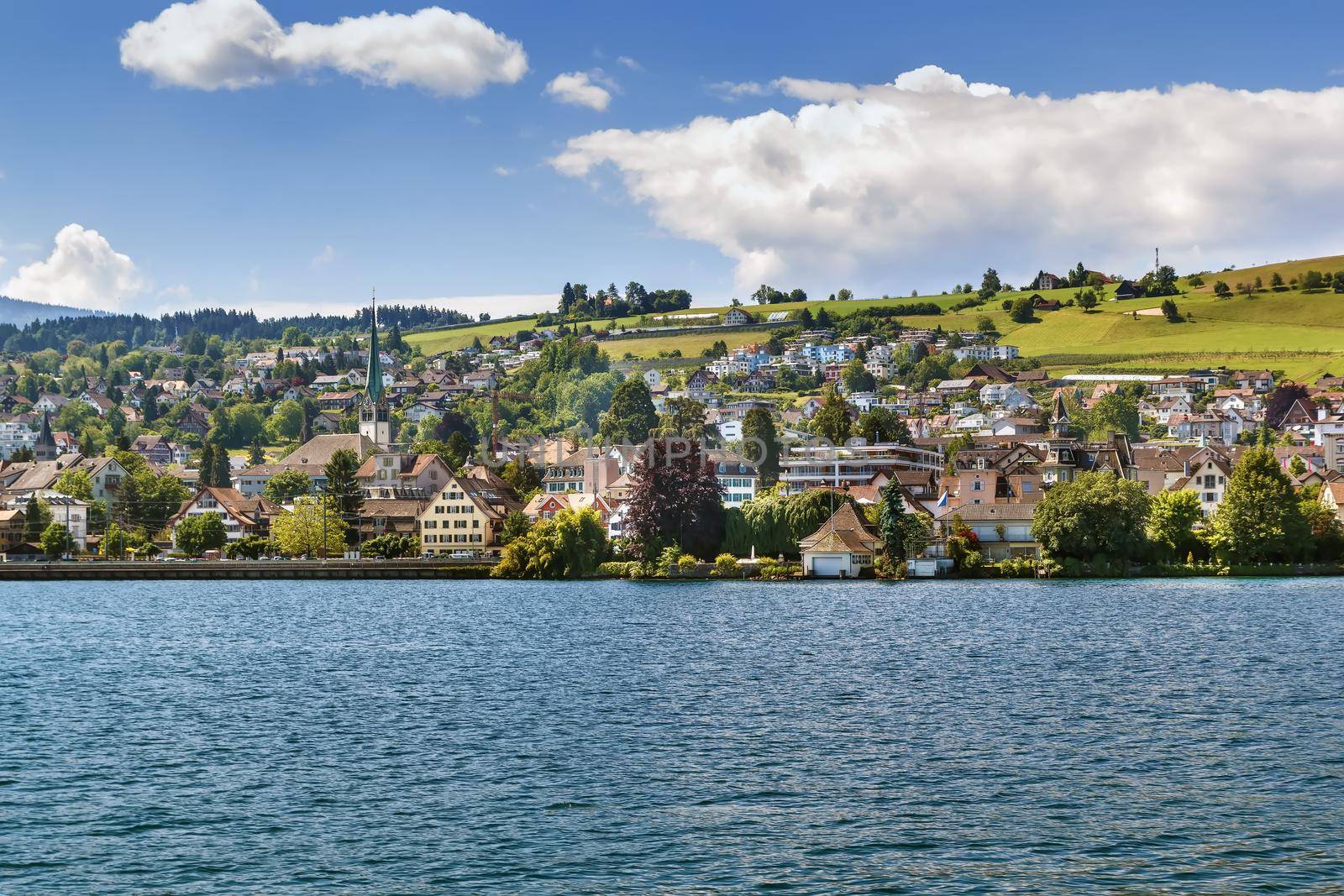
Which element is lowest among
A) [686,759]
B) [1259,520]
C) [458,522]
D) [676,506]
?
[686,759]

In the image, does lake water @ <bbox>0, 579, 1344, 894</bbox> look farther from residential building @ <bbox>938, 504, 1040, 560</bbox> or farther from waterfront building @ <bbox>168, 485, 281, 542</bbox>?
waterfront building @ <bbox>168, 485, 281, 542</bbox>

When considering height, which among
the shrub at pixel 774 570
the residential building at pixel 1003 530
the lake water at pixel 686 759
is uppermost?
the residential building at pixel 1003 530

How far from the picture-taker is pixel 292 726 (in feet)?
138

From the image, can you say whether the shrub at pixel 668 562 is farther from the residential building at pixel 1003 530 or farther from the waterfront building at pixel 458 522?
the waterfront building at pixel 458 522

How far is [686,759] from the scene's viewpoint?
36.2 metres


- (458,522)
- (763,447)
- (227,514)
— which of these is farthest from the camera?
(763,447)

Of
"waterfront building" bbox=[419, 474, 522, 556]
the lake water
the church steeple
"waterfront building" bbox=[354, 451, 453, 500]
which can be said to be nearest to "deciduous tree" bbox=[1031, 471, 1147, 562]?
the lake water

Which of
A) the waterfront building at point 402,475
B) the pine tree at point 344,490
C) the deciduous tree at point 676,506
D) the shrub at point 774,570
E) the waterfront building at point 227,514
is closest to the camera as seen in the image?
the shrub at point 774,570

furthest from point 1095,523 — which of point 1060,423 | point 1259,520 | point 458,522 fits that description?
point 458,522

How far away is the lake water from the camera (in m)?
26.6

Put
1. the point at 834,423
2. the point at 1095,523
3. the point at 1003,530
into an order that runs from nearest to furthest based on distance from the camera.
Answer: the point at 1095,523 < the point at 1003,530 < the point at 834,423

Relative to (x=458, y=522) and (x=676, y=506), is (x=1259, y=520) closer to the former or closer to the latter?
(x=676, y=506)

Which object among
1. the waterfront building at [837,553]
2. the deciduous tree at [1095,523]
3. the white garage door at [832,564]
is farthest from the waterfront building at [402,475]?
the deciduous tree at [1095,523]

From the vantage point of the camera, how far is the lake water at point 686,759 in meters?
26.6
